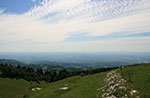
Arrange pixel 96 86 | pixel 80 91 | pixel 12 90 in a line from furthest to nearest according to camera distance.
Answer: pixel 12 90
pixel 96 86
pixel 80 91

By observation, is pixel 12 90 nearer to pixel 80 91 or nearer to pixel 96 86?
pixel 80 91

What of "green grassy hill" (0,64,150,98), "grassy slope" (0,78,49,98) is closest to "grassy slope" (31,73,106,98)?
"green grassy hill" (0,64,150,98)

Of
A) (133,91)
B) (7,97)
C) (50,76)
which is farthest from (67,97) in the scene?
(50,76)

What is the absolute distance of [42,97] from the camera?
2786 cm

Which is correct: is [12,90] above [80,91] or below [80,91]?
below

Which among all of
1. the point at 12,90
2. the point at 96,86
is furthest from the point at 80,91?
the point at 12,90

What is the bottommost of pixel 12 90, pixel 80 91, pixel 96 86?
pixel 12 90

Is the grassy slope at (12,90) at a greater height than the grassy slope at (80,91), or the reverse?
the grassy slope at (80,91)

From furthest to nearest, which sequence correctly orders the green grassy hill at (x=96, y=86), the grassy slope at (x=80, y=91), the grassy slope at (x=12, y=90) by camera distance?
the grassy slope at (x=12, y=90) < the grassy slope at (x=80, y=91) < the green grassy hill at (x=96, y=86)

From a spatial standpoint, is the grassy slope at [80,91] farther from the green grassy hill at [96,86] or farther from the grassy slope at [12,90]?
the grassy slope at [12,90]

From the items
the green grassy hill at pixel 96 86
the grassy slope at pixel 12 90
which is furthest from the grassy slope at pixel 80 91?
the grassy slope at pixel 12 90

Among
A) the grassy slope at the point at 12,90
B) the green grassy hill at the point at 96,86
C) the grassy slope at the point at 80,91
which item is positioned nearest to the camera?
the green grassy hill at the point at 96,86

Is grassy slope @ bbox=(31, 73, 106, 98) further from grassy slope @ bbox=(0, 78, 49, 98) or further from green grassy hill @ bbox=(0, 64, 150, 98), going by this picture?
grassy slope @ bbox=(0, 78, 49, 98)

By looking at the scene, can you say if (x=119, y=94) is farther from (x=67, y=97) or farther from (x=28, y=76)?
(x=28, y=76)
